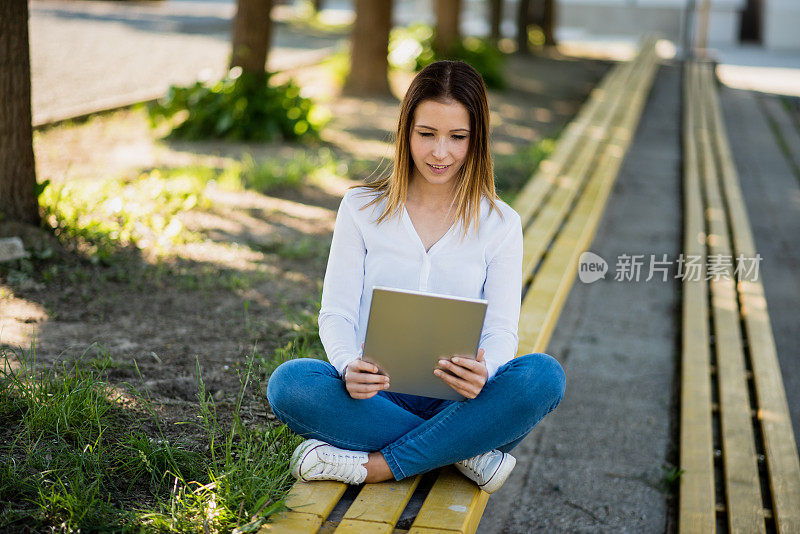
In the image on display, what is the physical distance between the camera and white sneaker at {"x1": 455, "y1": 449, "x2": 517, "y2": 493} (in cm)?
243

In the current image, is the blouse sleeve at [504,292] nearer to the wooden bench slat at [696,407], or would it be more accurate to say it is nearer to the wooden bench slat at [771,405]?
the wooden bench slat at [696,407]

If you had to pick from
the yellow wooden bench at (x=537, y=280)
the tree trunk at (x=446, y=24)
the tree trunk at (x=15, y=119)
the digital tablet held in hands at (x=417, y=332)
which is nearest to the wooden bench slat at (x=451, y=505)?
the yellow wooden bench at (x=537, y=280)

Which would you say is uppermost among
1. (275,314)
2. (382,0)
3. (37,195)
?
(382,0)

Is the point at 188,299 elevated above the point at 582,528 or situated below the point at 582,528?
above

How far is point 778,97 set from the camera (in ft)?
48.4

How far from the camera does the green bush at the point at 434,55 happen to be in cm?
1245

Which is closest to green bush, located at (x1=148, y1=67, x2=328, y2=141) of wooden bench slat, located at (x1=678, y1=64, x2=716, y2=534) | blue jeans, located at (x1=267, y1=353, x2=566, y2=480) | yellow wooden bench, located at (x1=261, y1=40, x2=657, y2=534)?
yellow wooden bench, located at (x1=261, y1=40, x2=657, y2=534)

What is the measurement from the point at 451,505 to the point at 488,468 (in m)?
0.17

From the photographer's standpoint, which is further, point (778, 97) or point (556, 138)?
point (778, 97)

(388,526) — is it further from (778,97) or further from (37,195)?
(778,97)

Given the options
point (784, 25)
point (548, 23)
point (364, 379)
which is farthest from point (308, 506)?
point (784, 25)

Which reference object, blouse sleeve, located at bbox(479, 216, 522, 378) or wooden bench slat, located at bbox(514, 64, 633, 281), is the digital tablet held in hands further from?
wooden bench slat, located at bbox(514, 64, 633, 281)

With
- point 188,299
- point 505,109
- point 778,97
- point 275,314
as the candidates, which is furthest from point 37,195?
point 778,97

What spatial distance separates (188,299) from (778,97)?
44.5 feet
